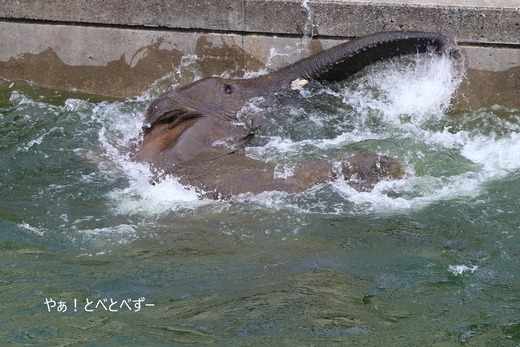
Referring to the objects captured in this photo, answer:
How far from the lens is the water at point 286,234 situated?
574 cm

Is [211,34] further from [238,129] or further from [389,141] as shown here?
[389,141]

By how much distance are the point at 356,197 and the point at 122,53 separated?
379cm

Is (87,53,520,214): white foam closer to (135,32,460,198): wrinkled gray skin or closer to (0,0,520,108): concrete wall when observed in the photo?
(135,32,460,198): wrinkled gray skin

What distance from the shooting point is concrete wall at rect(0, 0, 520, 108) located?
924 centimetres

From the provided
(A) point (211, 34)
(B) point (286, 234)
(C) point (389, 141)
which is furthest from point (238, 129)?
(B) point (286, 234)

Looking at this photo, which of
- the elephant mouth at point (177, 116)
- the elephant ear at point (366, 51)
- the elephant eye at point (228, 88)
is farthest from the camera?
the elephant ear at point (366, 51)

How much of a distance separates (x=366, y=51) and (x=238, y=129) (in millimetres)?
1491

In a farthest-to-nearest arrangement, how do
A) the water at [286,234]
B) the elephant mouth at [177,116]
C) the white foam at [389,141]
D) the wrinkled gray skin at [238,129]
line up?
the elephant mouth at [177,116] < the wrinkled gray skin at [238,129] < the white foam at [389,141] < the water at [286,234]

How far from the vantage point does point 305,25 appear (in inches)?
374

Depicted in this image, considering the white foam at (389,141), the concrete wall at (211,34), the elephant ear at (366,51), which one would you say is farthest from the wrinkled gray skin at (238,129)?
the concrete wall at (211,34)

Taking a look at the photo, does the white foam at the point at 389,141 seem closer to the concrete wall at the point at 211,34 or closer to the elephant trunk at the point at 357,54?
the elephant trunk at the point at 357,54

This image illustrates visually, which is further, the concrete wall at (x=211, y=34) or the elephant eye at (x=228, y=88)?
the concrete wall at (x=211, y=34)

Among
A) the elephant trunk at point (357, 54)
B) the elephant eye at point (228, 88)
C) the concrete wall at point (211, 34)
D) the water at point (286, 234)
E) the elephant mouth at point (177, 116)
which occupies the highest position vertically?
the concrete wall at point (211, 34)

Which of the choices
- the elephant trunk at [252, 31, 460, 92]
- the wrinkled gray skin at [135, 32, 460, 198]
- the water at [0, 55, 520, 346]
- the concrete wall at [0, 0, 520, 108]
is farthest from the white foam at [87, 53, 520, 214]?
the concrete wall at [0, 0, 520, 108]
